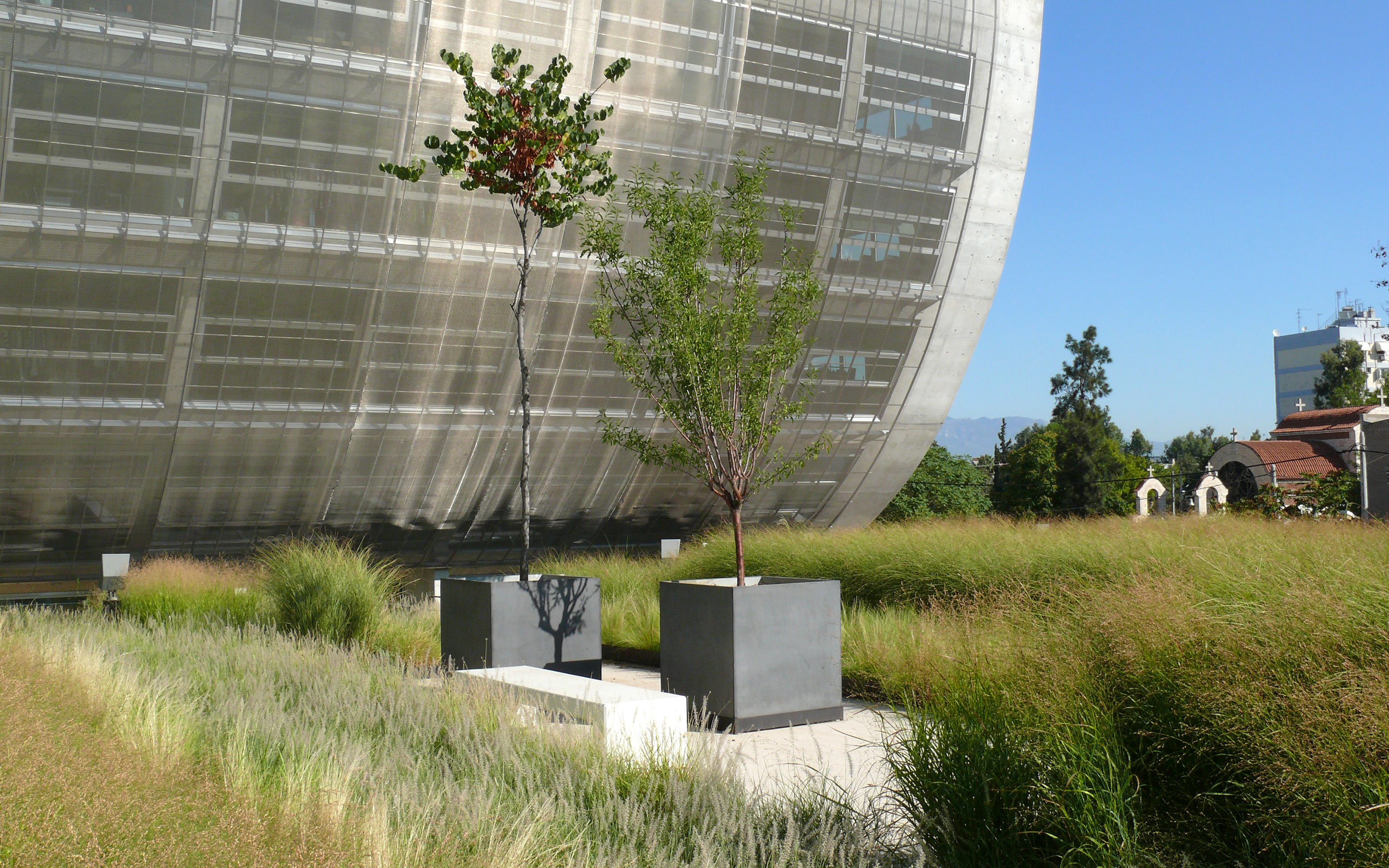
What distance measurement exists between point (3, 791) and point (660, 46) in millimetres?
17507

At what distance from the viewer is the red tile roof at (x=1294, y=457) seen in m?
40.0

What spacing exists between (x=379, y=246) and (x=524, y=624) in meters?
11.7

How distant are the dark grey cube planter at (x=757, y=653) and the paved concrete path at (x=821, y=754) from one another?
148mm

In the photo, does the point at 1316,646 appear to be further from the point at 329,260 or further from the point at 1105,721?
the point at 329,260

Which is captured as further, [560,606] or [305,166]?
[305,166]

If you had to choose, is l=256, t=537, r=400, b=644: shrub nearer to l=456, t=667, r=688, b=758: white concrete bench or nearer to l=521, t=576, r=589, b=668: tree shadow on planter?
l=521, t=576, r=589, b=668: tree shadow on planter

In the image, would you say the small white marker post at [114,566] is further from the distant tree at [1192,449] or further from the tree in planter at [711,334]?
the distant tree at [1192,449]

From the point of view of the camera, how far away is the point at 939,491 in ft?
120

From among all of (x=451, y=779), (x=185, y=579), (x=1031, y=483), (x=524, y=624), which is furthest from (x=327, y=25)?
(x=1031, y=483)

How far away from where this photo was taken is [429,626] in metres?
11.1

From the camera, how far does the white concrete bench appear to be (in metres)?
4.80

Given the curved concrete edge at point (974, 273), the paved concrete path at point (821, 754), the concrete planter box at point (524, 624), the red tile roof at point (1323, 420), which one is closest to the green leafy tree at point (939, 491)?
the curved concrete edge at point (974, 273)

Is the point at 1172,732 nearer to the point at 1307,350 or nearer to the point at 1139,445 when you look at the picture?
the point at 1139,445

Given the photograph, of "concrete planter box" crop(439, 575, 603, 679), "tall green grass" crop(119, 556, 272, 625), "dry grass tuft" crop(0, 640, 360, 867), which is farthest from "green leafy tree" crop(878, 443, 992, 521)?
"dry grass tuft" crop(0, 640, 360, 867)
